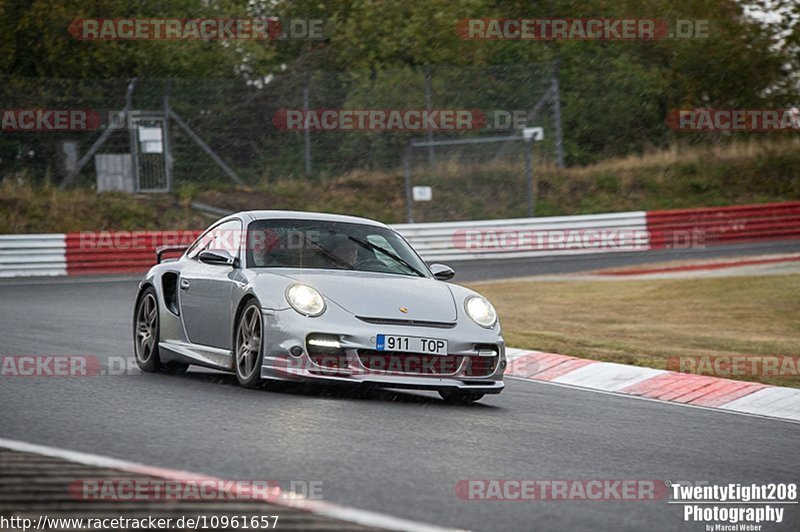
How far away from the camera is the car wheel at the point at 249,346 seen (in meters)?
9.23

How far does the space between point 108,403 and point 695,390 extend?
487 centimetres

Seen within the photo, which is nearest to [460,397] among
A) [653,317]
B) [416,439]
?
[416,439]

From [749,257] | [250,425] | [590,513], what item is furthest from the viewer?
[749,257]

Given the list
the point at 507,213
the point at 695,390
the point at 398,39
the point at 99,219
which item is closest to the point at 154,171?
the point at 99,219

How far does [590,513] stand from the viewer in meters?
5.59

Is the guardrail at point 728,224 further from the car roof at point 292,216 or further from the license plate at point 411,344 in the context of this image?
the license plate at point 411,344

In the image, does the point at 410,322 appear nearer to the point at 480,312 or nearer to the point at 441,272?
the point at 480,312

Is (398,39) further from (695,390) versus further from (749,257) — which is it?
(695,390)

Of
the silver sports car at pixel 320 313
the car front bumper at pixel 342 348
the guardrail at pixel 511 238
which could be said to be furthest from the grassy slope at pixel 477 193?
the car front bumper at pixel 342 348

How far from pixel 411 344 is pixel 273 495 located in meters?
3.73

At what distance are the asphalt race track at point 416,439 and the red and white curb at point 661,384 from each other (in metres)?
0.43

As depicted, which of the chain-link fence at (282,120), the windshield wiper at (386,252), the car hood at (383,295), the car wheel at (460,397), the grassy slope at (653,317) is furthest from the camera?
the chain-link fence at (282,120)

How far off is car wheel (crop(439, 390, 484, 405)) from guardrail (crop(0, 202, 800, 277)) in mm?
15538

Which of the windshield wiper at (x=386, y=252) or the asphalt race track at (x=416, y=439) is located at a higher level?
the windshield wiper at (x=386, y=252)
